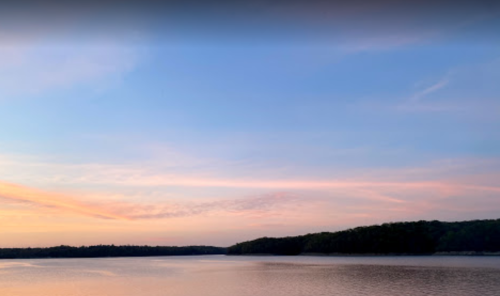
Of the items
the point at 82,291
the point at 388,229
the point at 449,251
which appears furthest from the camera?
the point at 388,229

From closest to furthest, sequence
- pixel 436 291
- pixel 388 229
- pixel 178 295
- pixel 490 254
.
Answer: pixel 436 291 → pixel 178 295 → pixel 490 254 → pixel 388 229

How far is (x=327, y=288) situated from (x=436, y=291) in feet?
35.3

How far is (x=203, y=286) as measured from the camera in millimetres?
56125

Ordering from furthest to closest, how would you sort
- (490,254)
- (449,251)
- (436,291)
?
1. (449,251)
2. (490,254)
3. (436,291)

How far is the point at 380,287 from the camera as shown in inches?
1977

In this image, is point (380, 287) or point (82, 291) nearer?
point (380, 287)

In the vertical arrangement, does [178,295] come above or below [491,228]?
below

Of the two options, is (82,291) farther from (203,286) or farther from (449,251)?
(449,251)

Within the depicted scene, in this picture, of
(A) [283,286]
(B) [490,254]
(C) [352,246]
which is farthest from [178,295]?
(C) [352,246]

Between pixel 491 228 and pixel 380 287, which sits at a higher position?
pixel 491 228

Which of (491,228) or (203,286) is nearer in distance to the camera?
(203,286)

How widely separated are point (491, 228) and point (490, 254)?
25.6 feet

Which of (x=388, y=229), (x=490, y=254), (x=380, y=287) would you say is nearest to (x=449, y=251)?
(x=490, y=254)

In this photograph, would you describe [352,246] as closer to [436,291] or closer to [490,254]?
[490,254]
